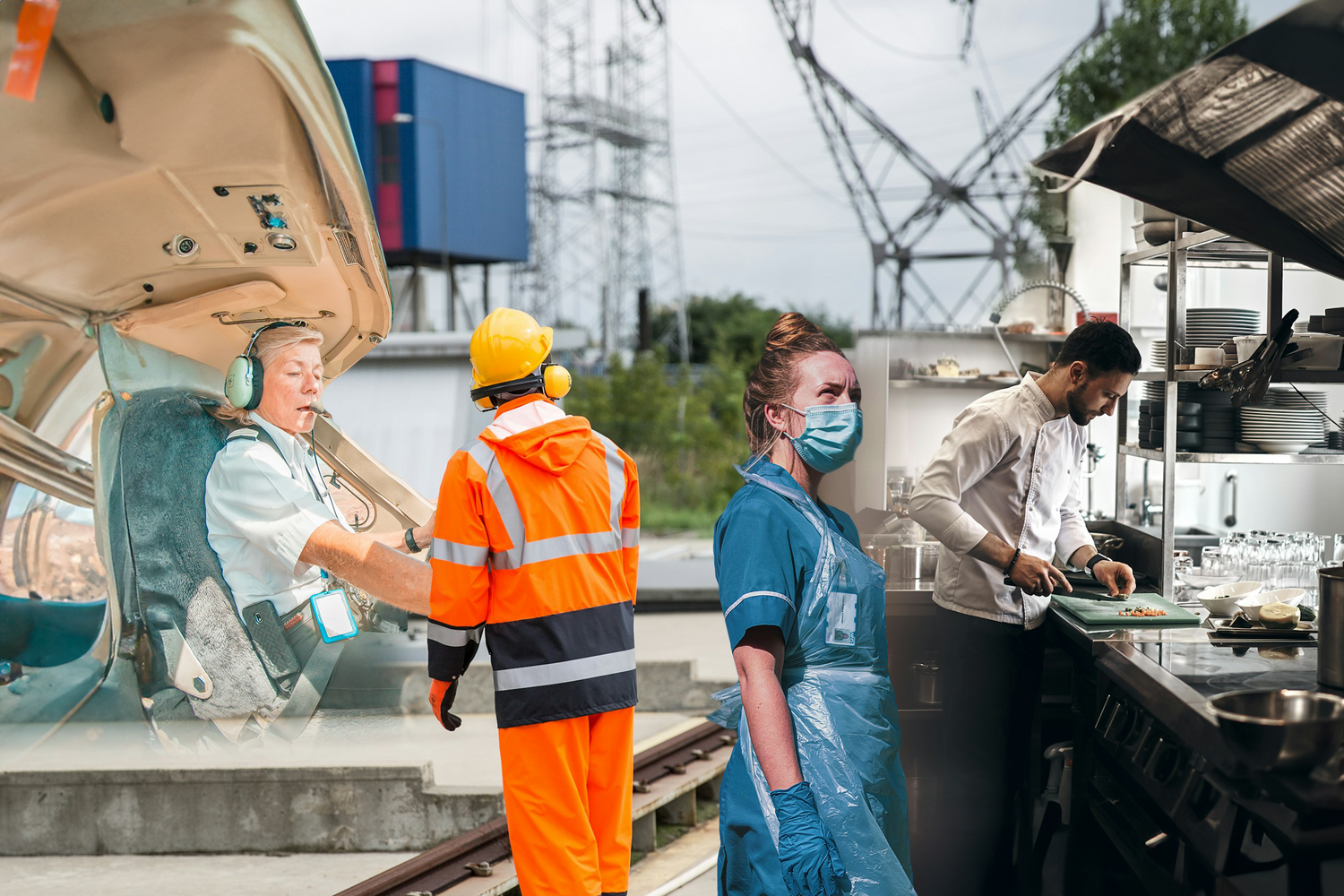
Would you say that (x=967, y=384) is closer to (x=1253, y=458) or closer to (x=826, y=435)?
(x=1253, y=458)

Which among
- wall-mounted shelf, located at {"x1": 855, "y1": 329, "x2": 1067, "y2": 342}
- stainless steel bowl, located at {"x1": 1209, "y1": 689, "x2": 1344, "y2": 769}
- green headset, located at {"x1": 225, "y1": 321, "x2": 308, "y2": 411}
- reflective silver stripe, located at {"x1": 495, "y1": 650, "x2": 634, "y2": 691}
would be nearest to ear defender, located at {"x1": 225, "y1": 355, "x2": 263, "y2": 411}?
green headset, located at {"x1": 225, "y1": 321, "x2": 308, "y2": 411}

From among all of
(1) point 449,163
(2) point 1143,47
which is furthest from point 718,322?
(2) point 1143,47

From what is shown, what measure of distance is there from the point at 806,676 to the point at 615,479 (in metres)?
1.23

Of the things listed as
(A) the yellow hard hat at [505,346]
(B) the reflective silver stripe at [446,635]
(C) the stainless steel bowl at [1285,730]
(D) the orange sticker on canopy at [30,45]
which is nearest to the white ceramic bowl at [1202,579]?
(C) the stainless steel bowl at [1285,730]

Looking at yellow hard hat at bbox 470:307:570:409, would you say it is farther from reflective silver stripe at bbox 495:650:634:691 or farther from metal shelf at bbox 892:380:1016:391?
metal shelf at bbox 892:380:1016:391

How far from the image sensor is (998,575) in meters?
3.41

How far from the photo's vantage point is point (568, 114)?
31.3 meters

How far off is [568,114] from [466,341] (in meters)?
27.7

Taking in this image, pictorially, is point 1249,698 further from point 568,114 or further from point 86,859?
point 568,114

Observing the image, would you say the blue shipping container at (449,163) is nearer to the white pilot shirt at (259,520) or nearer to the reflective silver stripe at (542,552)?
the white pilot shirt at (259,520)

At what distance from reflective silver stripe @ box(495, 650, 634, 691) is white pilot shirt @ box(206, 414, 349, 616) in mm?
790

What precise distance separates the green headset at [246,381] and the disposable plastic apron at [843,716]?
1.86 m

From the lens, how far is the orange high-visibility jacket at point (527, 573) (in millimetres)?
2934

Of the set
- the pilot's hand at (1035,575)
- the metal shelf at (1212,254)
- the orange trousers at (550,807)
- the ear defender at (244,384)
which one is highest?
the metal shelf at (1212,254)
